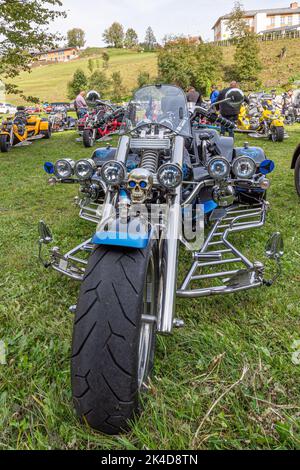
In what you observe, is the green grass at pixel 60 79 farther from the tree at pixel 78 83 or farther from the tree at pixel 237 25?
the tree at pixel 237 25

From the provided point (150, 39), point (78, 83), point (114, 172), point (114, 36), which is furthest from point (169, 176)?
point (114, 36)

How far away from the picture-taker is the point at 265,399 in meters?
1.94

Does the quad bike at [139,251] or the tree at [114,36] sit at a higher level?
the tree at [114,36]

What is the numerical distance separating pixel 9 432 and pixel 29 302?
1.30 m

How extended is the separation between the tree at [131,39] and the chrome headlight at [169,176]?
9434 cm

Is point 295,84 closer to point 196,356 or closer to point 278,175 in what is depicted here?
point 278,175

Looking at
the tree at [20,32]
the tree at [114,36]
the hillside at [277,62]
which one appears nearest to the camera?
the tree at [20,32]

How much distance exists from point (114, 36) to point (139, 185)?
102 metres

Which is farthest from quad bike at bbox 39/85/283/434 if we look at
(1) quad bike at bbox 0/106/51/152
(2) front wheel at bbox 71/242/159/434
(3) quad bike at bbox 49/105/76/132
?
(3) quad bike at bbox 49/105/76/132

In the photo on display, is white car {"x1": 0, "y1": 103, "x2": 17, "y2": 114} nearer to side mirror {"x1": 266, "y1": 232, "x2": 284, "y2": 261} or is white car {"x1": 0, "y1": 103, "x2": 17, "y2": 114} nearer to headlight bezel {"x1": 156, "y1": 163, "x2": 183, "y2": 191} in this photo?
headlight bezel {"x1": 156, "y1": 163, "x2": 183, "y2": 191}

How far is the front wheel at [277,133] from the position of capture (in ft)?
36.7

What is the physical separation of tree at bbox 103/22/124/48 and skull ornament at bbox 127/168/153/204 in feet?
328

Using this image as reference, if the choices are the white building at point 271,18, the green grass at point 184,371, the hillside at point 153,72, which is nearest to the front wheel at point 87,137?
the green grass at point 184,371
